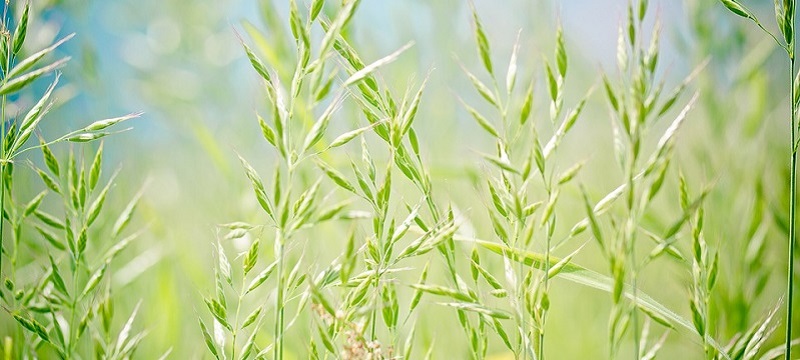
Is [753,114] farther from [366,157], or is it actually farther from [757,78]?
[366,157]

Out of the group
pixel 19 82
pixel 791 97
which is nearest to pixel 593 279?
pixel 791 97

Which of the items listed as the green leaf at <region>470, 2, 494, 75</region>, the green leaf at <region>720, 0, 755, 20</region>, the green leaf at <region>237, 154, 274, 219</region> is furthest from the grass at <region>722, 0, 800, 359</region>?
the green leaf at <region>237, 154, 274, 219</region>

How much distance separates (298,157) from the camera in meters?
0.31

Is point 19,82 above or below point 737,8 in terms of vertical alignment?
below

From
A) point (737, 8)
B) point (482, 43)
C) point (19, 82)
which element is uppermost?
point (737, 8)

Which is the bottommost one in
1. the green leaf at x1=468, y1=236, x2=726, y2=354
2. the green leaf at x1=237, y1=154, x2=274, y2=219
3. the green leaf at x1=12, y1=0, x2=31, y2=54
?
the green leaf at x1=12, y1=0, x2=31, y2=54

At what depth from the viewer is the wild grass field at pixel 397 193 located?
12.9 inches

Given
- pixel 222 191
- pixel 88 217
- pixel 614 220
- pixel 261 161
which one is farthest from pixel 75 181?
pixel 261 161

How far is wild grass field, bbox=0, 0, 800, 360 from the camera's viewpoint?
1.07ft

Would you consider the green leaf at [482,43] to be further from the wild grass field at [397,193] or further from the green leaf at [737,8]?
the green leaf at [737,8]

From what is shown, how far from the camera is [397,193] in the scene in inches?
13.7

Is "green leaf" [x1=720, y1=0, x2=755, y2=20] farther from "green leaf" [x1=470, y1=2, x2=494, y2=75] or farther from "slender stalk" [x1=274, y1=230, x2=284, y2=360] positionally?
"slender stalk" [x1=274, y1=230, x2=284, y2=360]

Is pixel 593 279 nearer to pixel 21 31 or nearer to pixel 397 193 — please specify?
pixel 397 193

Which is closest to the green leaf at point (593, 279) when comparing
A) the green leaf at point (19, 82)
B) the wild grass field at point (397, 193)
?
the wild grass field at point (397, 193)
